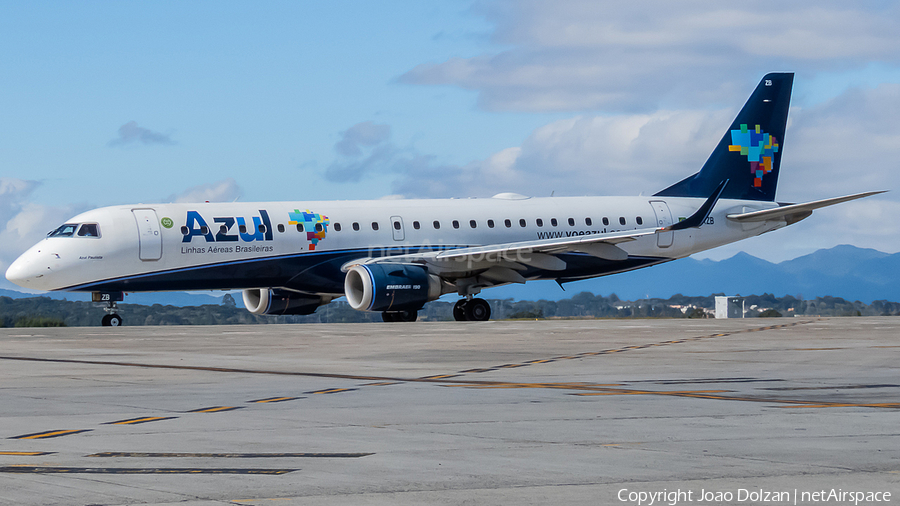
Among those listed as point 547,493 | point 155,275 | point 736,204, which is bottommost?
point 547,493

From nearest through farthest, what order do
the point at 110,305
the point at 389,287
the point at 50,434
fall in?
the point at 50,434 → the point at 389,287 → the point at 110,305

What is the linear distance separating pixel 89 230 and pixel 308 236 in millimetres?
6726

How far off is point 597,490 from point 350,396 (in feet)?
20.1

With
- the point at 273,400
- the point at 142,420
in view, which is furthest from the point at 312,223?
the point at 142,420

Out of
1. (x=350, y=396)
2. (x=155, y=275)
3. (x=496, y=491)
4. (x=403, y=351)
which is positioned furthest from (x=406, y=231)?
(x=496, y=491)

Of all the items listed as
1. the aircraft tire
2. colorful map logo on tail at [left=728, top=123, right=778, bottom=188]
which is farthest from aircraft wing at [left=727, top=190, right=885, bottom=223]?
the aircraft tire

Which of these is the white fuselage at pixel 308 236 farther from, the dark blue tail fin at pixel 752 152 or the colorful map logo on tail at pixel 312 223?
the dark blue tail fin at pixel 752 152

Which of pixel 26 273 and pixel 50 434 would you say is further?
→ pixel 26 273

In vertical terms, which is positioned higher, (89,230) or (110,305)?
(89,230)

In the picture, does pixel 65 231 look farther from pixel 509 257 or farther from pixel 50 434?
pixel 50 434

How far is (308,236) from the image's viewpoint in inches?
1334

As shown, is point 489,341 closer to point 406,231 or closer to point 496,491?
point 406,231

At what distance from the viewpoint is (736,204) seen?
40.8 m

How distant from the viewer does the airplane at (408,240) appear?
104 feet
